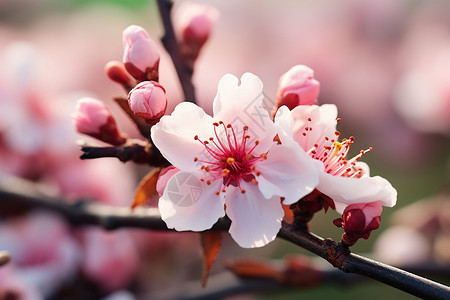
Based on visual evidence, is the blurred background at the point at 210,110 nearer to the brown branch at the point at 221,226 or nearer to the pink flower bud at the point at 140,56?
the brown branch at the point at 221,226

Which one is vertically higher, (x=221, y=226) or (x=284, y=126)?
(x=284, y=126)

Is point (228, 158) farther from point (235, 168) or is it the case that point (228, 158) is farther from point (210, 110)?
point (210, 110)

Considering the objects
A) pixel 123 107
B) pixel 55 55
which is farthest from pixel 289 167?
pixel 55 55

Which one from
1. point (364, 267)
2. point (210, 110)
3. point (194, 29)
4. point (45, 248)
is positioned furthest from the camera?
point (210, 110)

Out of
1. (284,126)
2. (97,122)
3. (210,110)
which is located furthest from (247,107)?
(210,110)

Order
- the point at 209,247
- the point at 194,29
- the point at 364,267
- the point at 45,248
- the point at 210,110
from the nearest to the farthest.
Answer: the point at 364,267 → the point at 209,247 → the point at 194,29 → the point at 45,248 → the point at 210,110

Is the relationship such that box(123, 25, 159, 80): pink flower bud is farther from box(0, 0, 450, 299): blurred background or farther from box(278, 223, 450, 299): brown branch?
box(0, 0, 450, 299): blurred background

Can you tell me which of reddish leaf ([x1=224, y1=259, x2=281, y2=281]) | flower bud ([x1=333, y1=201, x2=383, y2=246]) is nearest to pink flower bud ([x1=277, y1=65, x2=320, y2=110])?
flower bud ([x1=333, y1=201, x2=383, y2=246])
